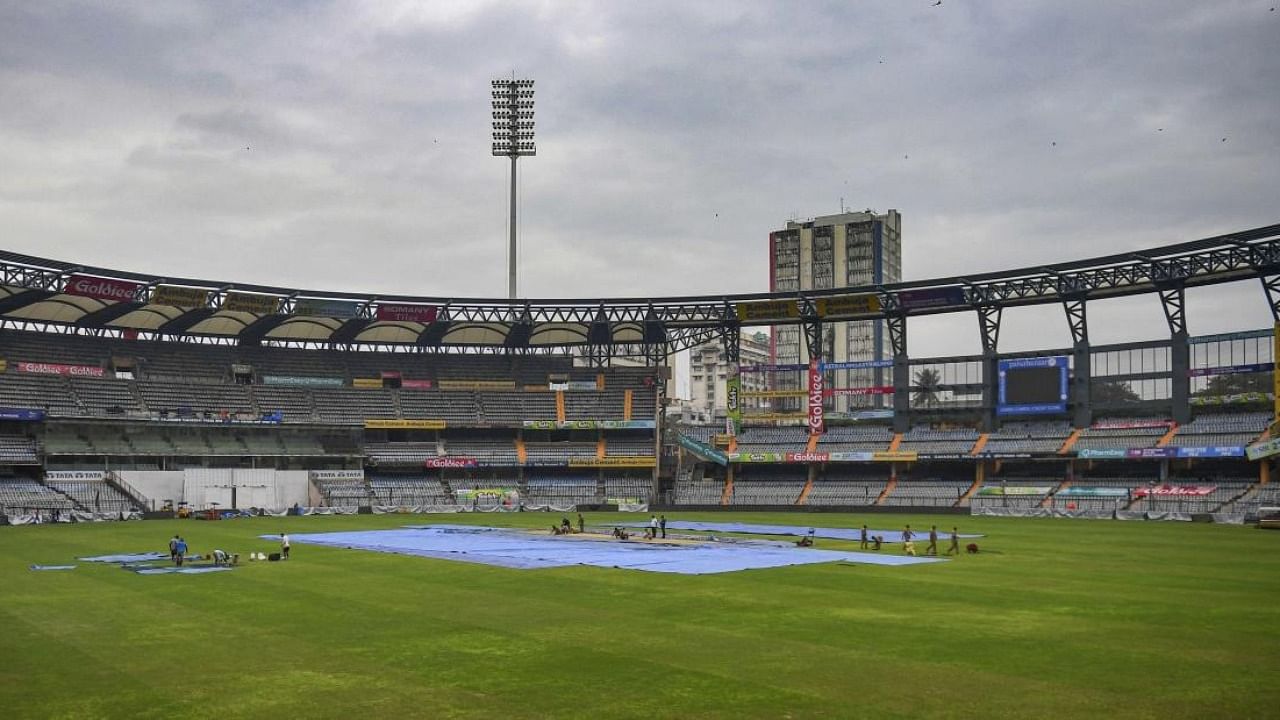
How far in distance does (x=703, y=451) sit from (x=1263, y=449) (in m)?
44.5

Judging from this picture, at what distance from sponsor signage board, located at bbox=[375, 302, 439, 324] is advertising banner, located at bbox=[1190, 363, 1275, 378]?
6252 cm

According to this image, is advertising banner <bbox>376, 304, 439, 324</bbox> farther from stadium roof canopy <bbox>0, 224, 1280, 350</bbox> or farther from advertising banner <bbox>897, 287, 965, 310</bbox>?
advertising banner <bbox>897, 287, 965, 310</bbox>

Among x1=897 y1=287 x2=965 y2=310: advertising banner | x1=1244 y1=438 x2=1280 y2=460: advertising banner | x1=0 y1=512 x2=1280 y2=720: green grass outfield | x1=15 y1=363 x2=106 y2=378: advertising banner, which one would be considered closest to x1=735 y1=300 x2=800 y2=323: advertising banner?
x1=897 y1=287 x2=965 y2=310: advertising banner

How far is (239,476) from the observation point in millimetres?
79625

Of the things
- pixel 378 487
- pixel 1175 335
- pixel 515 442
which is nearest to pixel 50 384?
pixel 378 487

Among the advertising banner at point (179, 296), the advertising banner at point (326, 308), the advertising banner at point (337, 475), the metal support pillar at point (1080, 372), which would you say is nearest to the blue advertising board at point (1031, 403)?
the metal support pillar at point (1080, 372)

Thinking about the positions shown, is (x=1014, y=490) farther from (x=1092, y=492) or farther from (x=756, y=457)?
(x=756, y=457)

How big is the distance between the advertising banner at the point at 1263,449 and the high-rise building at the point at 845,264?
3409 inches

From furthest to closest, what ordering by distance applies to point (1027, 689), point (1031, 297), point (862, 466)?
1. point (862, 466)
2. point (1031, 297)
3. point (1027, 689)

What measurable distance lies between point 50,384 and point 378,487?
26703 mm

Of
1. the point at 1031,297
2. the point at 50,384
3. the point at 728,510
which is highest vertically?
the point at 1031,297

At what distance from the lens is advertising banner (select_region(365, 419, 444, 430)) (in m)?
94.1

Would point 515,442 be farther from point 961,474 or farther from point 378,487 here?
point 961,474

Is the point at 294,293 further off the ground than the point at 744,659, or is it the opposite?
the point at 294,293
